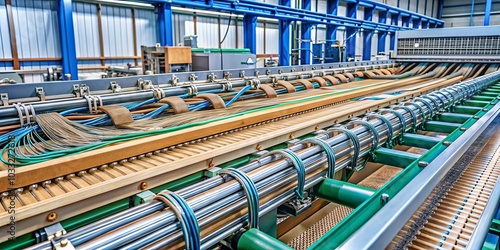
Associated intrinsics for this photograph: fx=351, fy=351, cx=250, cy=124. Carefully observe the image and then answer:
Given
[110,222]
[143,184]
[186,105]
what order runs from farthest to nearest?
[186,105]
[143,184]
[110,222]

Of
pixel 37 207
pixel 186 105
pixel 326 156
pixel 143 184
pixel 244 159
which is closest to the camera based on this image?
pixel 37 207

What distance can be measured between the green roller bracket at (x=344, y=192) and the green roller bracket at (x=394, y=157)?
522 millimetres

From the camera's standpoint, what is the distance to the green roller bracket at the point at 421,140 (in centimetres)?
181

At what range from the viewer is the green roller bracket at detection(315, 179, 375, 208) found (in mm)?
1110

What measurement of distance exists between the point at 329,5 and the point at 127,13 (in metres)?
4.96

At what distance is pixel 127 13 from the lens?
7.50m

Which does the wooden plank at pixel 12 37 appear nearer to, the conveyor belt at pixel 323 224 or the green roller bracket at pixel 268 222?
the conveyor belt at pixel 323 224

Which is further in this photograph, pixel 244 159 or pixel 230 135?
pixel 230 135

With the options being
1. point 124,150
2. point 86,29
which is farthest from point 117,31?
point 124,150

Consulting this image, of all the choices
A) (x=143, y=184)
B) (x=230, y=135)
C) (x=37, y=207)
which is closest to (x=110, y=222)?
(x=37, y=207)

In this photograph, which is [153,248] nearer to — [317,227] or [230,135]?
[230,135]

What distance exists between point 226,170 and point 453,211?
787mm

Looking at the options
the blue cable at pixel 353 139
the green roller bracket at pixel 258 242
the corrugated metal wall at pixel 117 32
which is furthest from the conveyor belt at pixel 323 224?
the corrugated metal wall at pixel 117 32

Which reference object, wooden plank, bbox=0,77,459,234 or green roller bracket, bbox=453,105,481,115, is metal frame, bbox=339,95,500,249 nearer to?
wooden plank, bbox=0,77,459,234
